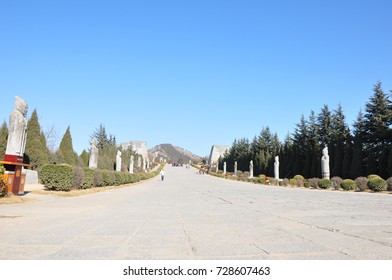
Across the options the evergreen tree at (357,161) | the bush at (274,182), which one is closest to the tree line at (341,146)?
the evergreen tree at (357,161)

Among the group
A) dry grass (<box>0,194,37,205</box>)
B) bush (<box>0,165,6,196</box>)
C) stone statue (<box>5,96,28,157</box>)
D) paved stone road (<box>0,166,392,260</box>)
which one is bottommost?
dry grass (<box>0,194,37,205</box>)

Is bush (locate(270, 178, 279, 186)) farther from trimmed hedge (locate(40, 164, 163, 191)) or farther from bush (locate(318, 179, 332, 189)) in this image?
trimmed hedge (locate(40, 164, 163, 191))

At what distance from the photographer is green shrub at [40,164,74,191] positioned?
56.7 feet

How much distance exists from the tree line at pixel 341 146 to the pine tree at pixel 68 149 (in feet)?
106

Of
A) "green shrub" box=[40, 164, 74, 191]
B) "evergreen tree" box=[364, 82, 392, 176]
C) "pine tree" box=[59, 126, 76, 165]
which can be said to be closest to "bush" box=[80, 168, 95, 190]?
"green shrub" box=[40, 164, 74, 191]

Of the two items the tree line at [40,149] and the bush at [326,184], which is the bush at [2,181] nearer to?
the tree line at [40,149]

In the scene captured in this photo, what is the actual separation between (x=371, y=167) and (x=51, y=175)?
32.8 m

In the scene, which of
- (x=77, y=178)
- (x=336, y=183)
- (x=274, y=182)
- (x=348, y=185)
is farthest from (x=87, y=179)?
(x=274, y=182)

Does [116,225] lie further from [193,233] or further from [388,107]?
[388,107]

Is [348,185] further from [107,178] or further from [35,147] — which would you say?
[35,147]

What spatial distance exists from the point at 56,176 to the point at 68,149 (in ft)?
81.6

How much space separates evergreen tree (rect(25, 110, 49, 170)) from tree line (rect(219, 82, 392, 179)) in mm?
33907

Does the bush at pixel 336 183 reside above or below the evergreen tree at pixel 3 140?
below

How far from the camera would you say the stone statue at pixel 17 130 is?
14.4m
